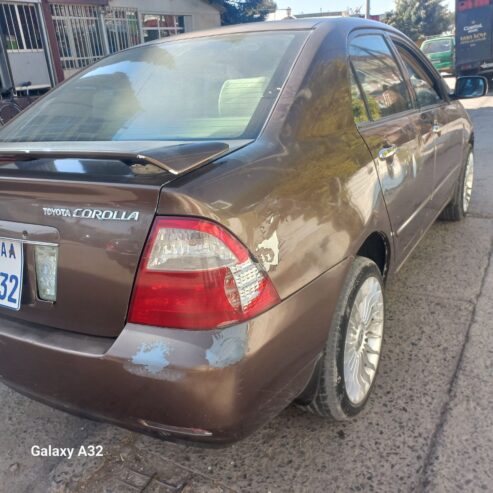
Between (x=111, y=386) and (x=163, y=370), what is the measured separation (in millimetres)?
215

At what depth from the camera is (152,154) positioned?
4.79ft

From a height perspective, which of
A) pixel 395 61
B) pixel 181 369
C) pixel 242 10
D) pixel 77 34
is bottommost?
pixel 181 369

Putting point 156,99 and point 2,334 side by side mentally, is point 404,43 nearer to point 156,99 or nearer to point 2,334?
point 156,99

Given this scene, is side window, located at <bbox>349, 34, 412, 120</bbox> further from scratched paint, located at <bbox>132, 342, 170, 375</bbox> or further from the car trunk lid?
scratched paint, located at <bbox>132, 342, 170, 375</bbox>

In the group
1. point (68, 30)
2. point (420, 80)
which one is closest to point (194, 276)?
point (420, 80)

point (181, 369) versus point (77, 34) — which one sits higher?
point (77, 34)

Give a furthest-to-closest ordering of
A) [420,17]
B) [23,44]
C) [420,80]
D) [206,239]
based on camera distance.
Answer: [420,17] → [23,44] → [420,80] → [206,239]

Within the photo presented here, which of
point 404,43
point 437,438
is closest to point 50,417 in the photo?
point 437,438

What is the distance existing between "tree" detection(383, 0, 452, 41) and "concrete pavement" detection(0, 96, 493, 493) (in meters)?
48.2

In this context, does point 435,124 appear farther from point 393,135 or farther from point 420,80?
point 393,135

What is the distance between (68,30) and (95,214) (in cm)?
1416

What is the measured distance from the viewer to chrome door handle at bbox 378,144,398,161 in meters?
2.32

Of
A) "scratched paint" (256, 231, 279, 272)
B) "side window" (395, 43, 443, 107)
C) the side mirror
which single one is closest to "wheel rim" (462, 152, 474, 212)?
the side mirror

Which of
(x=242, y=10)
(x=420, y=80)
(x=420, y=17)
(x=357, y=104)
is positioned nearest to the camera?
(x=357, y=104)
